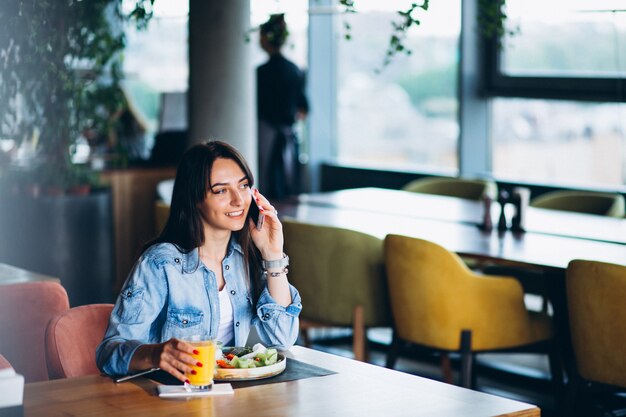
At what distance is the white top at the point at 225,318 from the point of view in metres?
2.75

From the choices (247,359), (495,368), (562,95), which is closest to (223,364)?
(247,359)

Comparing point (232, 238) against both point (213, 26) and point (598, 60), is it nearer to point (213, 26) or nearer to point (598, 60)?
point (213, 26)

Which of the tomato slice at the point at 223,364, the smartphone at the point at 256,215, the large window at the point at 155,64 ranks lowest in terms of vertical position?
the tomato slice at the point at 223,364

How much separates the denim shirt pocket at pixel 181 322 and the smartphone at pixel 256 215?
312 millimetres

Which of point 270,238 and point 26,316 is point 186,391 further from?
point 26,316

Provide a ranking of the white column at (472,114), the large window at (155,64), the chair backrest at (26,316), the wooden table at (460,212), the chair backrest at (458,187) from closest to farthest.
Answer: the chair backrest at (26,316)
the wooden table at (460,212)
the chair backrest at (458,187)
the white column at (472,114)
the large window at (155,64)

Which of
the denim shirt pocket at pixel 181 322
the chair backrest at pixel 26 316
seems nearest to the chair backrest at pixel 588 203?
the chair backrest at pixel 26 316

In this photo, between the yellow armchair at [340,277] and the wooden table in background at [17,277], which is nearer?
the wooden table in background at [17,277]

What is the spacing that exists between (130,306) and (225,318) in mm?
284

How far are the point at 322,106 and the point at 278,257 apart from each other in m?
6.55

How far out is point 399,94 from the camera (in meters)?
8.75

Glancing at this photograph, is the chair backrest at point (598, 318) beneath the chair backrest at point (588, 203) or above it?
beneath

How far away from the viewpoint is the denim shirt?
2.56 m

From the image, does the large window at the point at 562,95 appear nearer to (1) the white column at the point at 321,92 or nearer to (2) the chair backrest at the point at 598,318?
(1) the white column at the point at 321,92
